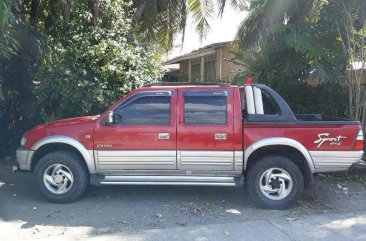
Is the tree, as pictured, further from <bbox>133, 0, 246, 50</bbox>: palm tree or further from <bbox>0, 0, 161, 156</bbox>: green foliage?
<bbox>0, 0, 161, 156</bbox>: green foliage

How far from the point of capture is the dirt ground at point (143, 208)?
582cm

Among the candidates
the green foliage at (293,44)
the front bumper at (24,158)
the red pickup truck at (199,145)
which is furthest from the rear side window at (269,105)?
the front bumper at (24,158)

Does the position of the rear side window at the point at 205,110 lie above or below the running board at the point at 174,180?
above

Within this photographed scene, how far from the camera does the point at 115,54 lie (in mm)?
9164

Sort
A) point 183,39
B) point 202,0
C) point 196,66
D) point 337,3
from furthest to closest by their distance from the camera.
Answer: point 196,66 → point 183,39 → point 202,0 → point 337,3

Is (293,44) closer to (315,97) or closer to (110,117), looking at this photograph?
(315,97)

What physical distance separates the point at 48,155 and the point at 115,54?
3262mm

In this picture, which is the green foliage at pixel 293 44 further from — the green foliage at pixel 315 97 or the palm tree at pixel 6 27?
the palm tree at pixel 6 27

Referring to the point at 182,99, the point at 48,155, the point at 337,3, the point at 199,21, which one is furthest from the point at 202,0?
the point at 48,155

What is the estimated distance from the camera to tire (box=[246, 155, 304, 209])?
6402 mm

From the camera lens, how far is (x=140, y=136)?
6.45 m

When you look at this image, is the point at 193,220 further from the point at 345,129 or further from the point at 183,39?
the point at 183,39

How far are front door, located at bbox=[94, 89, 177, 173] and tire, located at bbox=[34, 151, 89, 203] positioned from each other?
35 centimetres

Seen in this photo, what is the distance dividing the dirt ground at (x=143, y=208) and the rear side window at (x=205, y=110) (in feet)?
4.34
